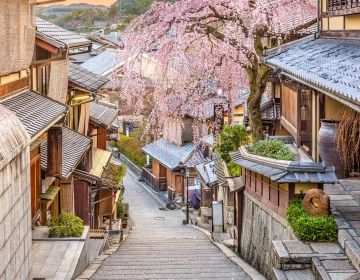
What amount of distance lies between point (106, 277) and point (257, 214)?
4118 millimetres

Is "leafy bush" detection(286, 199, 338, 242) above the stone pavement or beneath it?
above

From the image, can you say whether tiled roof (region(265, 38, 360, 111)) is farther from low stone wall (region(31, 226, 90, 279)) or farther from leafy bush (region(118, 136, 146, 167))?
leafy bush (region(118, 136, 146, 167))

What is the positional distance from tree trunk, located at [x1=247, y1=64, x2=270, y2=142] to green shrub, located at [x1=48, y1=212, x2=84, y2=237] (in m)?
6.49

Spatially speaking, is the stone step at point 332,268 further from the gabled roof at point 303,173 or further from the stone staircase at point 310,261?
the gabled roof at point 303,173

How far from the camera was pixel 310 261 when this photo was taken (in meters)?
9.06

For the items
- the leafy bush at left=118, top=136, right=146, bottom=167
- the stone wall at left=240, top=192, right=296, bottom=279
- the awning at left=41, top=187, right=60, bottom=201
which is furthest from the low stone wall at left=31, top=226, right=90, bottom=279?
the leafy bush at left=118, top=136, right=146, bottom=167

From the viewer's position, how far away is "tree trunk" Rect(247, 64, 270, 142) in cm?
1755

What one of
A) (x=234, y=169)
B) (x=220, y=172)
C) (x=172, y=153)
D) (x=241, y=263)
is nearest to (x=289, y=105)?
(x=234, y=169)

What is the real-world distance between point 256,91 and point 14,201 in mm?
10752

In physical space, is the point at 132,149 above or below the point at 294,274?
below

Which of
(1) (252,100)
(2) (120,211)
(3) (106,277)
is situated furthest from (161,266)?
(2) (120,211)

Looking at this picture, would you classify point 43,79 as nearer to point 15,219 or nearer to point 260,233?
point 260,233

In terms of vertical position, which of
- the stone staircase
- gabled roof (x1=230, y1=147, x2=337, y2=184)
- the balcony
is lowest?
the balcony

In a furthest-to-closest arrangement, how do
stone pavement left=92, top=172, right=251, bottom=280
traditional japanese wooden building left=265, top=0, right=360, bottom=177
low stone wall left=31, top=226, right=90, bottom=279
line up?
stone pavement left=92, top=172, right=251, bottom=280, low stone wall left=31, top=226, right=90, bottom=279, traditional japanese wooden building left=265, top=0, right=360, bottom=177
